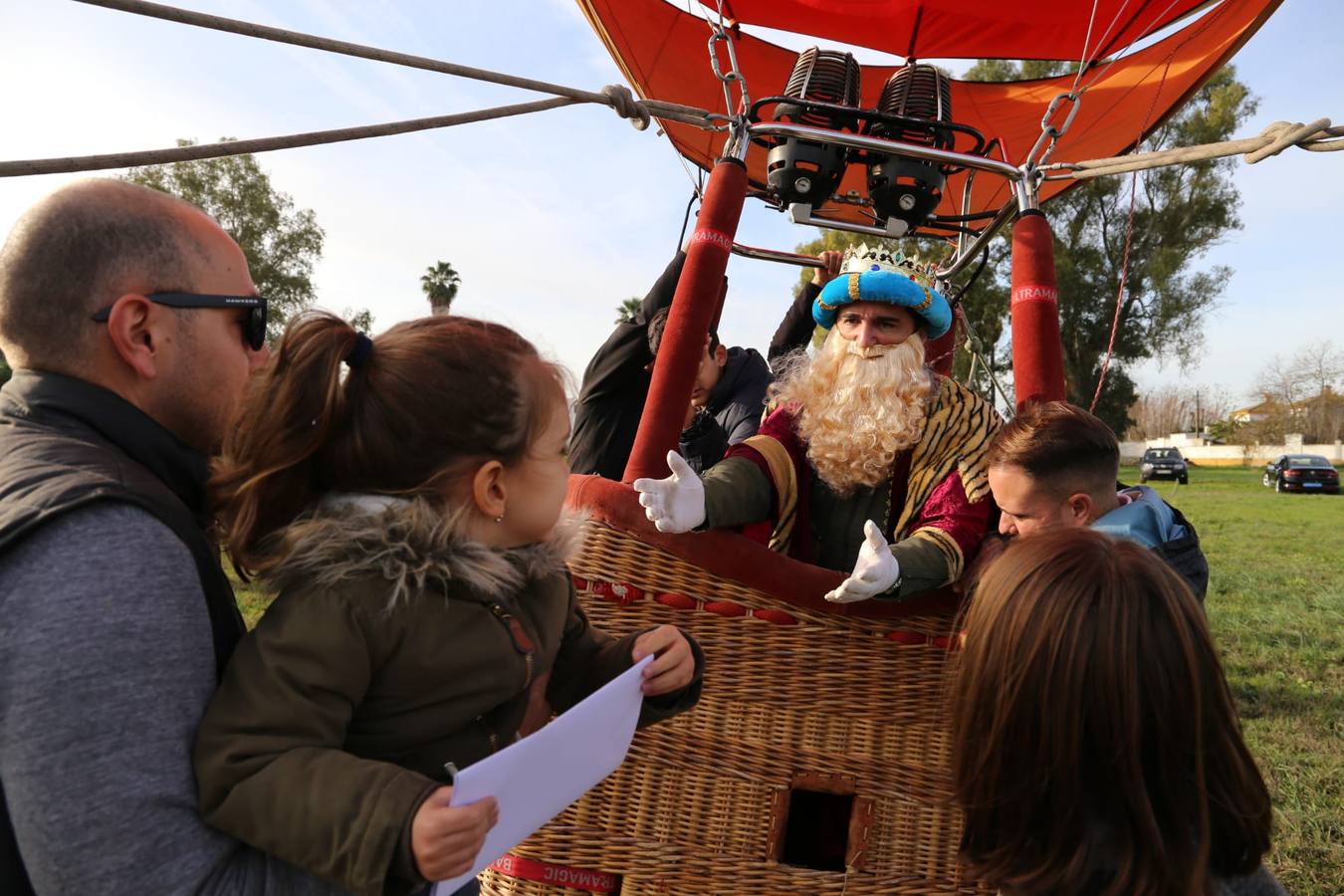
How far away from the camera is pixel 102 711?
0.81 meters

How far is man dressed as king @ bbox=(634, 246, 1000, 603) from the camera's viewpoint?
1784mm

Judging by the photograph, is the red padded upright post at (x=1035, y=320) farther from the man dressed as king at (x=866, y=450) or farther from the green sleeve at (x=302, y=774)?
the green sleeve at (x=302, y=774)

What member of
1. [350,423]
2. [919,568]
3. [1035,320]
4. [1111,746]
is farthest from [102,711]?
[1035,320]

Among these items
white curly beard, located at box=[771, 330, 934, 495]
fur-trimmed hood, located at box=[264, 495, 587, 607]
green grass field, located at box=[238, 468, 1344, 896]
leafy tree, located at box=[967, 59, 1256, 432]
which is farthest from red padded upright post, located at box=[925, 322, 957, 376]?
leafy tree, located at box=[967, 59, 1256, 432]

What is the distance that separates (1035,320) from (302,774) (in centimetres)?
166

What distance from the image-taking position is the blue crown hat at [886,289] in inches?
84.0

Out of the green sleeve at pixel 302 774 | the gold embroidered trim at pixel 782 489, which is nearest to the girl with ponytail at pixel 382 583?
the green sleeve at pixel 302 774

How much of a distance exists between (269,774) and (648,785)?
981 millimetres

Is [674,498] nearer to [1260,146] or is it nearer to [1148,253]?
[1260,146]

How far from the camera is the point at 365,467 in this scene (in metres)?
1.05

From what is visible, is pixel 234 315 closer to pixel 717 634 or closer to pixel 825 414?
pixel 717 634

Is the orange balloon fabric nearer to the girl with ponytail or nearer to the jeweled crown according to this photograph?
the jeweled crown

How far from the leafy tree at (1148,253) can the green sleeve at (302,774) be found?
74.0ft

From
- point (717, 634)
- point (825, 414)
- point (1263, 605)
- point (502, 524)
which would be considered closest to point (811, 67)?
point (825, 414)
